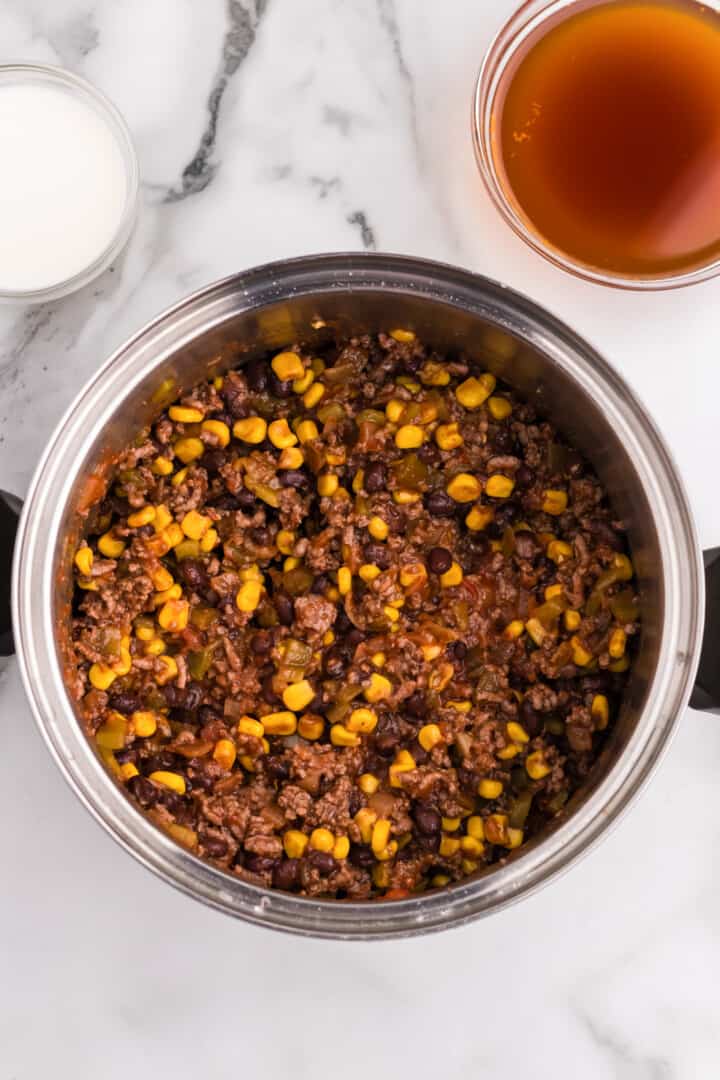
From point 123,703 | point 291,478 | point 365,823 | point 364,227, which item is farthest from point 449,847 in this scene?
point 364,227

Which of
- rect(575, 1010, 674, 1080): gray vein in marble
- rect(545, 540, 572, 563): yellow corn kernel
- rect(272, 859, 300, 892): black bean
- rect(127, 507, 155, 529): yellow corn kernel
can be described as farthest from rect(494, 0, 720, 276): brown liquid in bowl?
rect(575, 1010, 674, 1080): gray vein in marble

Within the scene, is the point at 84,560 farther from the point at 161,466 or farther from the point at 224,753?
the point at 224,753

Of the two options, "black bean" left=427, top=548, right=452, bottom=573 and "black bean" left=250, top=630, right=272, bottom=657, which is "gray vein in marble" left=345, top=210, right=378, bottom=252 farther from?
"black bean" left=250, top=630, right=272, bottom=657

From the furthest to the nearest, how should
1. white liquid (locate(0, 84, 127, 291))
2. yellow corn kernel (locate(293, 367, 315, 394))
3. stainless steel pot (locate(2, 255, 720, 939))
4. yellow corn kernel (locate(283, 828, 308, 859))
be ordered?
white liquid (locate(0, 84, 127, 291)), yellow corn kernel (locate(293, 367, 315, 394)), yellow corn kernel (locate(283, 828, 308, 859)), stainless steel pot (locate(2, 255, 720, 939))

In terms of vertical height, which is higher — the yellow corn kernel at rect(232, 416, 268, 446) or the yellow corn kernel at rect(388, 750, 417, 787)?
the yellow corn kernel at rect(232, 416, 268, 446)

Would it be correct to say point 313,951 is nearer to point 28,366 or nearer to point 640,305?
point 28,366

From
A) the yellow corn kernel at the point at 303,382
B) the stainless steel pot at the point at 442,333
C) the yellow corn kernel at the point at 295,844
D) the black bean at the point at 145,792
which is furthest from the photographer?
the yellow corn kernel at the point at 303,382

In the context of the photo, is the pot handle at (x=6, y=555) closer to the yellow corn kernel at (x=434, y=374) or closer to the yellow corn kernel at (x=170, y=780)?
the yellow corn kernel at (x=170, y=780)

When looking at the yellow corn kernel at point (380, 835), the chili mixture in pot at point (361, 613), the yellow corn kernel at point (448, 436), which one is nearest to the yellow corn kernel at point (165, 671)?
the chili mixture in pot at point (361, 613)
